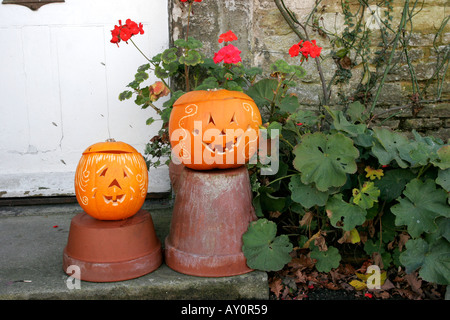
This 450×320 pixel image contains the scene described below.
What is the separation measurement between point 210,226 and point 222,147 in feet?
1.24

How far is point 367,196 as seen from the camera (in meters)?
1.96

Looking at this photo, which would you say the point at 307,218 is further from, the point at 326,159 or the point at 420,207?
the point at 420,207

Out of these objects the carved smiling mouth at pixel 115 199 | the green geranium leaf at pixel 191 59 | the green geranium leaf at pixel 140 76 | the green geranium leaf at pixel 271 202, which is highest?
the green geranium leaf at pixel 191 59

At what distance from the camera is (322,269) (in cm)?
212


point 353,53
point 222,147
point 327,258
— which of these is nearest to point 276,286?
point 327,258

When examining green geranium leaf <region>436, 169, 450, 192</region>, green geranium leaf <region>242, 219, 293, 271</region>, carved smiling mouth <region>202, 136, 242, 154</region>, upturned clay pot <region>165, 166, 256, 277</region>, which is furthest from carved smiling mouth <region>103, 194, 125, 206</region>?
green geranium leaf <region>436, 169, 450, 192</region>

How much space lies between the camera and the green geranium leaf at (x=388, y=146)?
6.48 feet

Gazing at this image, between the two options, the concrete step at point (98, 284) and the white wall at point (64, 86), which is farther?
the white wall at point (64, 86)

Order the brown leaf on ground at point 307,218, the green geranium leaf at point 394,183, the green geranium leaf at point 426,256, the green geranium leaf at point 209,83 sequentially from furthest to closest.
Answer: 1. the green geranium leaf at point 209,83
2. the brown leaf on ground at point 307,218
3. the green geranium leaf at point 394,183
4. the green geranium leaf at point 426,256

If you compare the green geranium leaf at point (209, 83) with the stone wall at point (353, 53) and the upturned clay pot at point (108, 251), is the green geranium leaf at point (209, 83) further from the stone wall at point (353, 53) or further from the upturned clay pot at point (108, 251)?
the upturned clay pot at point (108, 251)

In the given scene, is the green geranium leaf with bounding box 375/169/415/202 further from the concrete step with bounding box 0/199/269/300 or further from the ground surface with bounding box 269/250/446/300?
the concrete step with bounding box 0/199/269/300

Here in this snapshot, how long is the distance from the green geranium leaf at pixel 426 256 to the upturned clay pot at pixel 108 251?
1204 mm

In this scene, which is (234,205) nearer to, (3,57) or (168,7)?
(168,7)

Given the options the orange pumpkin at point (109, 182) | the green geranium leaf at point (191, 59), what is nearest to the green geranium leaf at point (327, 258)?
the orange pumpkin at point (109, 182)
